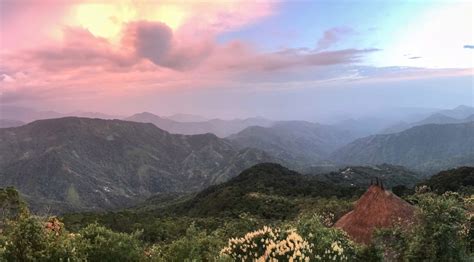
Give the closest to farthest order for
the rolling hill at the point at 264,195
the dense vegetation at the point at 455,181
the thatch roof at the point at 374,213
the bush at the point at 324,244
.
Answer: the bush at the point at 324,244, the thatch roof at the point at 374,213, the dense vegetation at the point at 455,181, the rolling hill at the point at 264,195

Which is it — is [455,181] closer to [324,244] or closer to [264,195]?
[264,195]

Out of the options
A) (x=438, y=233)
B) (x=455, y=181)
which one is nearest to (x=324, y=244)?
(x=438, y=233)

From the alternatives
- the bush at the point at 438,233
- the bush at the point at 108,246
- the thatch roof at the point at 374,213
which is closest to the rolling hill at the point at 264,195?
the thatch roof at the point at 374,213

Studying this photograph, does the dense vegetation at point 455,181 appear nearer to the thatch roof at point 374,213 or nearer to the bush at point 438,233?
the thatch roof at point 374,213

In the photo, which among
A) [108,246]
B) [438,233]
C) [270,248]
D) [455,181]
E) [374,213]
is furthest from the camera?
[455,181]

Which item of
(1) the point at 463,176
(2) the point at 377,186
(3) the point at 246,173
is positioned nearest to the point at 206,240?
(2) the point at 377,186

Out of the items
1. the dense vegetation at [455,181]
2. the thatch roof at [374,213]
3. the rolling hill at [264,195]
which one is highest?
the thatch roof at [374,213]

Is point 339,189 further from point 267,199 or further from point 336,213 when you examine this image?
point 336,213

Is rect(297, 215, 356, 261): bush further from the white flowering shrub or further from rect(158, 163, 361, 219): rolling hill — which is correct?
rect(158, 163, 361, 219): rolling hill
